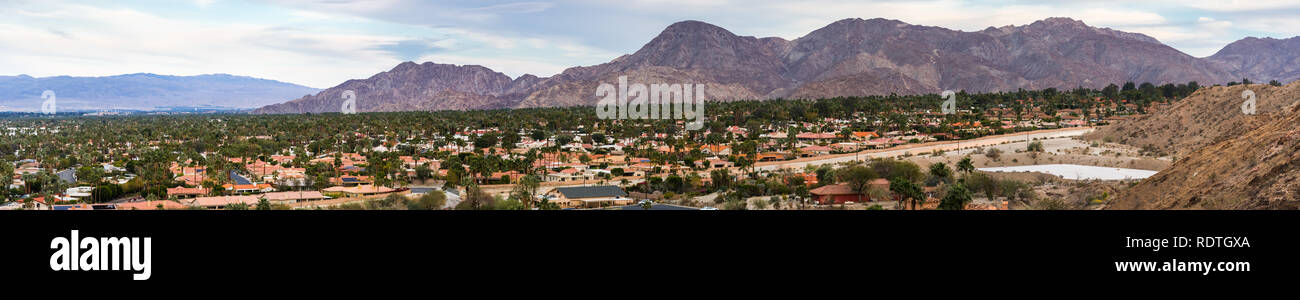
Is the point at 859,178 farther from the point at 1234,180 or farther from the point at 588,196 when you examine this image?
the point at 1234,180

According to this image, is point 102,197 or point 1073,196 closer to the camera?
point 1073,196

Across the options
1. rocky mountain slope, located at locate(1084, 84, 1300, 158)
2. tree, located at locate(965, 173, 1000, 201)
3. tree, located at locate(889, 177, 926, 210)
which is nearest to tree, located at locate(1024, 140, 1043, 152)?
rocky mountain slope, located at locate(1084, 84, 1300, 158)

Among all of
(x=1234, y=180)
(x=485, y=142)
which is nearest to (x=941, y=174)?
(x=1234, y=180)

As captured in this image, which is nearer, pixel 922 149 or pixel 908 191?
pixel 908 191

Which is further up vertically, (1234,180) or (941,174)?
(1234,180)
